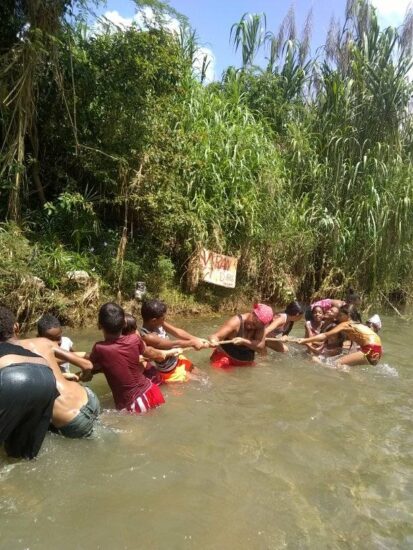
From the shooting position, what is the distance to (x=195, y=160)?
27.2 feet

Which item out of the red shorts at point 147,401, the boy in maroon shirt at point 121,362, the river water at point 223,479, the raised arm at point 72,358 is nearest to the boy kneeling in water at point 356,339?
the river water at point 223,479

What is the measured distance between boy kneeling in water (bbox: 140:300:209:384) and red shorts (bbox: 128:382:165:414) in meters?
0.54

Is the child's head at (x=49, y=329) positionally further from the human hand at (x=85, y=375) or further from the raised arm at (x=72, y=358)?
the human hand at (x=85, y=375)

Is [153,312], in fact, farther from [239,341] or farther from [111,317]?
[239,341]

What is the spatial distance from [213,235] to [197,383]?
141 inches

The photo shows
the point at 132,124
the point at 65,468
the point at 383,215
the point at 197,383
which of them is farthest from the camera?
the point at 383,215

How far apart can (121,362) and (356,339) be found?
3.66 metres

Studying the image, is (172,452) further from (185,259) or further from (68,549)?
(185,259)

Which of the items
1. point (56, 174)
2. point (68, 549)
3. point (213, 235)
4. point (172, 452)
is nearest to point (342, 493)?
point (172, 452)

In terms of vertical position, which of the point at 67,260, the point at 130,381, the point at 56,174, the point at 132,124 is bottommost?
the point at 130,381

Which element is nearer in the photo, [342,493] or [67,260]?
[342,493]

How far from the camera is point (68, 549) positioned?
2.51 m

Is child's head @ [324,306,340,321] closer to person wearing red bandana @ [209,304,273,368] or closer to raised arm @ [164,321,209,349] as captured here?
person wearing red bandana @ [209,304,273,368]

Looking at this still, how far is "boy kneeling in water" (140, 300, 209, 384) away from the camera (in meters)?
4.62
